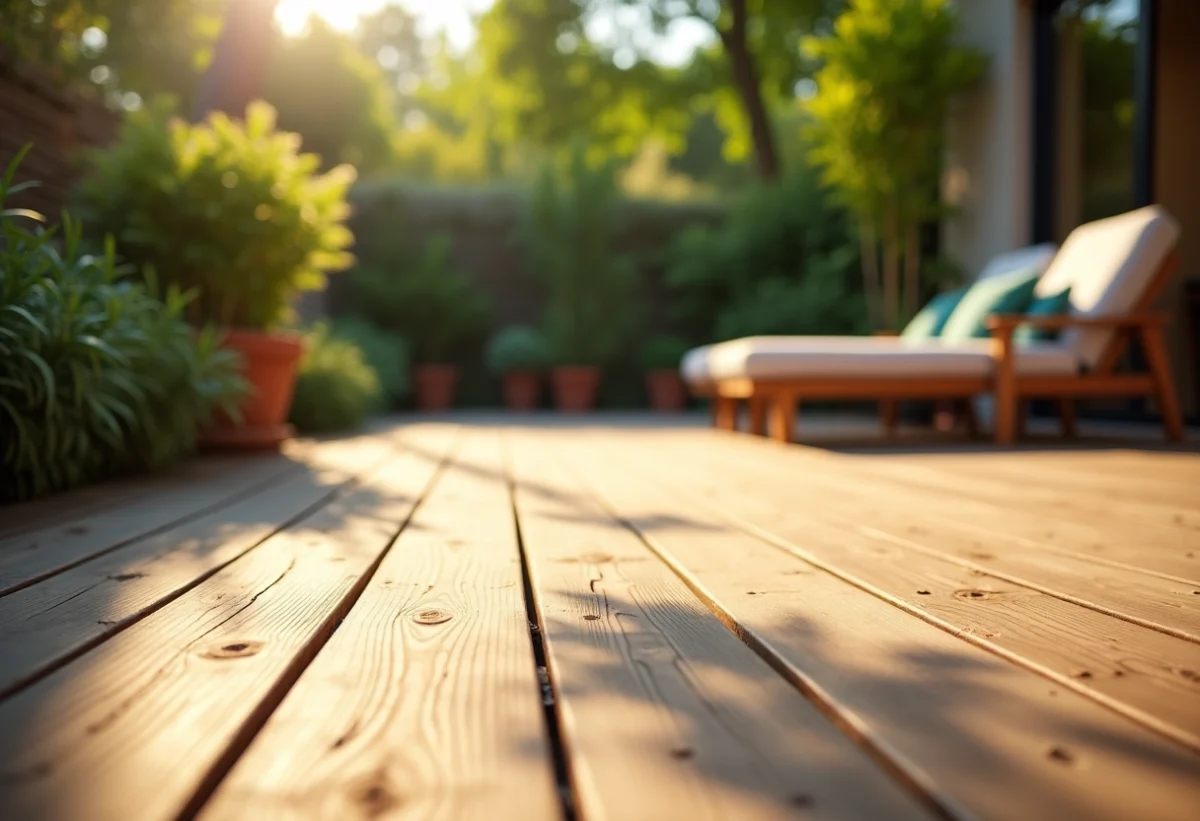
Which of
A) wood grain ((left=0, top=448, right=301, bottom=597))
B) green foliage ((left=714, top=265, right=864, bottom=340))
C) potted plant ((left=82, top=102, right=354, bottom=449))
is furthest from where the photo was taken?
green foliage ((left=714, top=265, right=864, bottom=340))

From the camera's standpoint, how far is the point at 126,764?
2.03ft

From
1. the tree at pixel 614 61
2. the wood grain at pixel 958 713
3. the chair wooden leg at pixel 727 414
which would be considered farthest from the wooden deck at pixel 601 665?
the tree at pixel 614 61

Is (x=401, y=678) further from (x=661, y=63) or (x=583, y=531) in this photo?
(x=661, y=63)

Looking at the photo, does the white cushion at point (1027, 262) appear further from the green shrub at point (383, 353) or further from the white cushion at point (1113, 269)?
the green shrub at point (383, 353)

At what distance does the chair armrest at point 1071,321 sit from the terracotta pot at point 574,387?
15.6ft

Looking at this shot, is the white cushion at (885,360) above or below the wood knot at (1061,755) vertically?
above

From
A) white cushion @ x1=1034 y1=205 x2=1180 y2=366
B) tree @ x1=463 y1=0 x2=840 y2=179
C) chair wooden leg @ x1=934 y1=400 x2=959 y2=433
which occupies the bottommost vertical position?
chair wooden leg @ x1=934 y1=400 x2=959 y2=433

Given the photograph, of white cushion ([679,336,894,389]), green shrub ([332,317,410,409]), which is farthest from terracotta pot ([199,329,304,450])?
green shrub ([332,317,410,409])

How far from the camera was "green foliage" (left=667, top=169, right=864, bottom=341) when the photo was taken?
23.1ft

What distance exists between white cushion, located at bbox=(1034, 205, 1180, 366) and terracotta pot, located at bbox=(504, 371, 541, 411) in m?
5.01

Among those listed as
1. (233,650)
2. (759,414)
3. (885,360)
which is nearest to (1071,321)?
(885,360)

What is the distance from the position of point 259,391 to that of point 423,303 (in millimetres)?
4920

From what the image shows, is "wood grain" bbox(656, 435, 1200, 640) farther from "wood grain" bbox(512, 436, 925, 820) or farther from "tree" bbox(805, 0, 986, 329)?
"tree" bbox(805, 0, 986, 329)

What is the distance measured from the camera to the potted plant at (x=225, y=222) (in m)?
3.43
